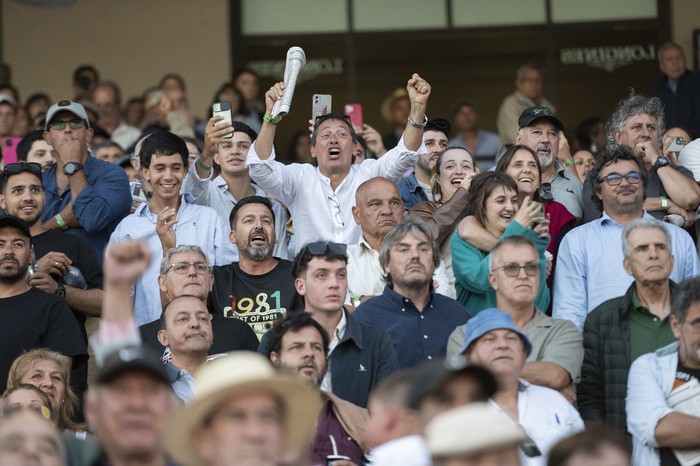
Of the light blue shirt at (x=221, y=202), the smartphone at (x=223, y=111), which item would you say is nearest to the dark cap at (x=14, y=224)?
the light blue shirt at (x=221, y=202)

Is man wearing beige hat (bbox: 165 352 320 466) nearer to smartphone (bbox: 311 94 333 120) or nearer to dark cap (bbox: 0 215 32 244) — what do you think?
dark cap (bbox: 0 215 32 244)

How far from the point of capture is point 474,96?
49.1 feet

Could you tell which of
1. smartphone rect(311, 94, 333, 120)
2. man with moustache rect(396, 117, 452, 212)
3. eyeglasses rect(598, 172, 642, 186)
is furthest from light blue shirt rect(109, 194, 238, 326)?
eyeglasses rect(598, 172, 642, 186)

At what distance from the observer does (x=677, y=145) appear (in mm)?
10453

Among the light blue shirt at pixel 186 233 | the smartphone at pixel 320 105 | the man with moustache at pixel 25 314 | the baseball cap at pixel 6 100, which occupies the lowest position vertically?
the man with moustache at pixel 25 314

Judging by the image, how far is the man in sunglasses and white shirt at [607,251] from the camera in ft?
27.9

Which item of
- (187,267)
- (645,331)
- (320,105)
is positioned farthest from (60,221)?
(645,331)

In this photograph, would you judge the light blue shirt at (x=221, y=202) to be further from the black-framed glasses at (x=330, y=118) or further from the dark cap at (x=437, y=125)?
the dark cap at (x=437, y=125)

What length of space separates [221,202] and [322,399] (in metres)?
3.17

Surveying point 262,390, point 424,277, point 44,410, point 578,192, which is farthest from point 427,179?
point 262,390

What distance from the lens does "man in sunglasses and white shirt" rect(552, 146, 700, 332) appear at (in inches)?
335

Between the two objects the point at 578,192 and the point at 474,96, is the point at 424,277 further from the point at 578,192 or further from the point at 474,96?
the point at 474,96

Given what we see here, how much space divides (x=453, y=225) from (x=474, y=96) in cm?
602

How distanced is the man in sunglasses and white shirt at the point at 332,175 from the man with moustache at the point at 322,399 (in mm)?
2247
